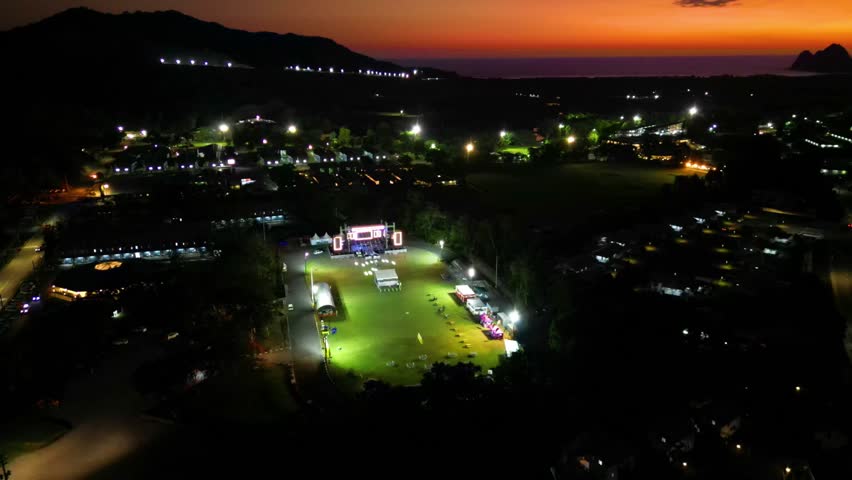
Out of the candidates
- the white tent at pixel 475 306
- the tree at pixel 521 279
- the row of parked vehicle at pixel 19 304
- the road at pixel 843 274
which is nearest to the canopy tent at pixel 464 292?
the white tent at pixel 475 306

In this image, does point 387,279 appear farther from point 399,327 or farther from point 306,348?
point 306,348

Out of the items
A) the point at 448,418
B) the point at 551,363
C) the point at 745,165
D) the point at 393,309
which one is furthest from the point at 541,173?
the point at 448,418

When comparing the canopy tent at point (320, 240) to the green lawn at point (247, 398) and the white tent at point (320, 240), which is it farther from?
the green lawn at point (247, 398)

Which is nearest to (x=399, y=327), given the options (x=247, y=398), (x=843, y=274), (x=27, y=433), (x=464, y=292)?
(x=464, y=292)

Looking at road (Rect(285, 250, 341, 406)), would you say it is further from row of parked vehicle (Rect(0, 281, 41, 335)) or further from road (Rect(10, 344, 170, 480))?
row of parked vehicle (Rect(0, 281, 41, 335))

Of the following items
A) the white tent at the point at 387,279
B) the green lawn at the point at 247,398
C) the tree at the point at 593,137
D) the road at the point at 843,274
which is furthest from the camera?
the tree at the point at 593,137

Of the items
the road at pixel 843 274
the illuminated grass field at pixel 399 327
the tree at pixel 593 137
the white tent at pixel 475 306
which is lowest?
the illuminated grass field at pixel 399 327

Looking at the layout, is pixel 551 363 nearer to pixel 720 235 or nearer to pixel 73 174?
pixel 720 235
